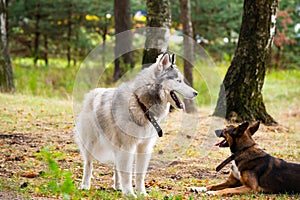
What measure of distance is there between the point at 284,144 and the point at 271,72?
12942 millimetres

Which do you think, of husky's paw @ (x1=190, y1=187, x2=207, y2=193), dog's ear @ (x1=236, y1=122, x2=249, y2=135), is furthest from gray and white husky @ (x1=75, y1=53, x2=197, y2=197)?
dog's ear @ (x1=236, y1=122, x2=249, y2=135)

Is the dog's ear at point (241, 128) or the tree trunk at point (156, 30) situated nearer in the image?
the dog's ear at point (241, 128)

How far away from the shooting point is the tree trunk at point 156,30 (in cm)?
1045

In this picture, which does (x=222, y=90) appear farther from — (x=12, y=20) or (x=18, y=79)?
(x=12, y=20)

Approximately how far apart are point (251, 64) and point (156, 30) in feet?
6.78

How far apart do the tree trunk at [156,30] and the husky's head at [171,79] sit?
187 inches

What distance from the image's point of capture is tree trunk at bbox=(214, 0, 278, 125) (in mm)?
10547

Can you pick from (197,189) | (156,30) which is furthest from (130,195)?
(156,30)

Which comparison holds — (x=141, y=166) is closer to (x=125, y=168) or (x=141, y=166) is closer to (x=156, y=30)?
(x=125, y=168)

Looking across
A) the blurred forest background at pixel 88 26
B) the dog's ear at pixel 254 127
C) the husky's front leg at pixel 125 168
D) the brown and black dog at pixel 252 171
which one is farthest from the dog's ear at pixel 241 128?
the blurred forest background at pixel 88 26

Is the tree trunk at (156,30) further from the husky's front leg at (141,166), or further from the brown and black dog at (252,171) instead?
the husky's front leg at (141,166)

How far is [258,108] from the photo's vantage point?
10.8m

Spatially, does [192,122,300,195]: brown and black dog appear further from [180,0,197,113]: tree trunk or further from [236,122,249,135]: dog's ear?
[180,0,197,113]: tree trunk

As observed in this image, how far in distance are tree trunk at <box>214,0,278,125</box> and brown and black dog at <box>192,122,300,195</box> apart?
435cm
